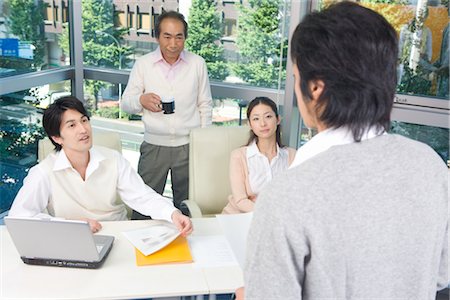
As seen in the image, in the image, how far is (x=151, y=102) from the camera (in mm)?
2924

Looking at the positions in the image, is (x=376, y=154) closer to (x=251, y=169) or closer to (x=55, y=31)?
(x=251, y=169)

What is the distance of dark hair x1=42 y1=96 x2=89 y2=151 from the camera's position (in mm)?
2184

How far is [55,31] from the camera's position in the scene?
12.5ft

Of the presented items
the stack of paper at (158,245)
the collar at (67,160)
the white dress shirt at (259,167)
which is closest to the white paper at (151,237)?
the stack of paper at (158,245)

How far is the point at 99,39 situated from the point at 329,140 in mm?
3442

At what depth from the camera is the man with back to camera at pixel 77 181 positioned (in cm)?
212

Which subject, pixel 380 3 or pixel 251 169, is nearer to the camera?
pixel 251 169

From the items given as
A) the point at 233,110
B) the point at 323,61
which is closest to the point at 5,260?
the point at 323,61

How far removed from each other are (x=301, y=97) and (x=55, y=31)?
3.39 m

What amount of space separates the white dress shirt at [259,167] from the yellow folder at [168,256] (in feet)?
2.54

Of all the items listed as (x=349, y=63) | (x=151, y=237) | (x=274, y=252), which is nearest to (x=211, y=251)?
(x=151, y=237)

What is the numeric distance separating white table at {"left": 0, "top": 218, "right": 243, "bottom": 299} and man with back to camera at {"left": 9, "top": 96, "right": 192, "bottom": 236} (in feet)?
1.07

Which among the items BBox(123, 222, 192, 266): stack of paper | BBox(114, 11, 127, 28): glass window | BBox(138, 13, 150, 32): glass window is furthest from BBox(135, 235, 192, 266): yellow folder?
BBox(114, 11, 127, 28): glass window

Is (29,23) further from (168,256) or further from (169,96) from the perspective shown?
(168,256)
